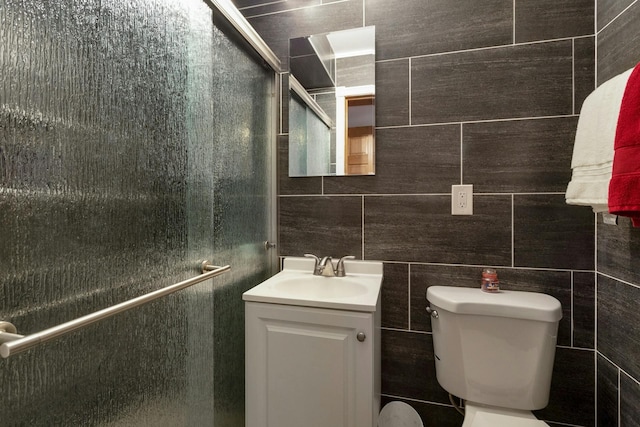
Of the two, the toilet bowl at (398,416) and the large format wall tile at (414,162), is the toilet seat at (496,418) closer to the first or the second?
the toilet bowl at (398,416)

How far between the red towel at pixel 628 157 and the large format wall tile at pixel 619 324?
1.21ft

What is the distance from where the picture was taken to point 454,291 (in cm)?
122

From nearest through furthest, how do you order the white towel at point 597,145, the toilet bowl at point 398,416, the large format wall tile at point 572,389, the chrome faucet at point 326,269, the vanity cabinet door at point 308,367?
the white towel at point 597,145, the vanity cabinet door at point 308,367, the large format wall tile at point 572,389, the toilet bowl at point 398,416, the chrome faucet at point 326,269

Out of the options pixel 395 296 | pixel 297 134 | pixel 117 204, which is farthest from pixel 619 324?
pixel 117 204

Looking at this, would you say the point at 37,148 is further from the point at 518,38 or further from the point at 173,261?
the point at 518,38

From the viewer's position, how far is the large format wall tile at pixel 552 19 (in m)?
1.18

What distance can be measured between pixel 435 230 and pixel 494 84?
0.67 meters

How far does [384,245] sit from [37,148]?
121cm

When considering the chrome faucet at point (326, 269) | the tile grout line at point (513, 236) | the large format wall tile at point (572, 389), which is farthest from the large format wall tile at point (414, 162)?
the large format wall tile at point (572, 389)

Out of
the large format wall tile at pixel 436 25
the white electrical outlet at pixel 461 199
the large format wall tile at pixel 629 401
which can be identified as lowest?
the large format wall tile at pixel 629 401

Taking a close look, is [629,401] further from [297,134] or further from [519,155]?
[297,134]

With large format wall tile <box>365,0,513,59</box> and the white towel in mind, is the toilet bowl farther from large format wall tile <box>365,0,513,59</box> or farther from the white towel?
large format wall tile <box>365,0,513,59</box>

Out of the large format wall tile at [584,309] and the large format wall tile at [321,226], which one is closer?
the large format wall tile at [584,309]

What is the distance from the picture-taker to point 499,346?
1.07m
